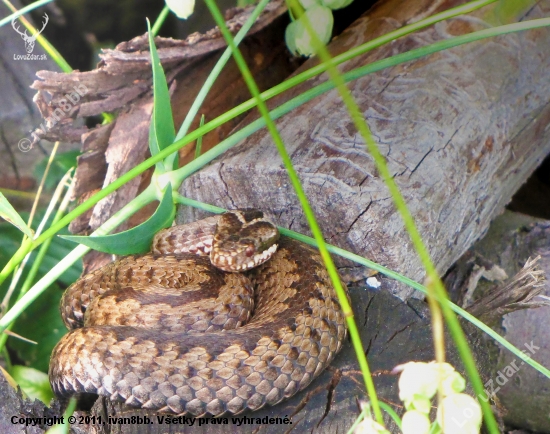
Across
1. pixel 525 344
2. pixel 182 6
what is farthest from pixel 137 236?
pixel 525 344

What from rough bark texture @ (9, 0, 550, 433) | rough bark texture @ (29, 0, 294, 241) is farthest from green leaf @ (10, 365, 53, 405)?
rough bark texture @ (9, 0, 550, 433)

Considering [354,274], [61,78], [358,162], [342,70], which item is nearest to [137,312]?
[354,274]

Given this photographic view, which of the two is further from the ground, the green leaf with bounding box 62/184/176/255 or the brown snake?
the green leaf with bounding box 62/184/176/255

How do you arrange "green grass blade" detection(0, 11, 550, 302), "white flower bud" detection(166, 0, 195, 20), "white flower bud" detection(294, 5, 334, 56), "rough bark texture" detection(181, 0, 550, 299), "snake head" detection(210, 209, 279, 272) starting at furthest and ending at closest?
"snake head" detection(210, 209, 279, 272) < "rough bark texture" detection(181, 0, 550, 299) < "white flower bud" detection(294, 5, 334, 56) < "green grass blade" detection(0, 11, 550, 302) < "white flower bud" detection(166, 0, 195, 20)

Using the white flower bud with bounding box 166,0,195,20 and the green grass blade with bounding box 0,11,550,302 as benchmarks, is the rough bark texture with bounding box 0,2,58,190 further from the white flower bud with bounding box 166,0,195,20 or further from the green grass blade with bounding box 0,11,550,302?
the white flower bud with bounding box 166,0,195,20

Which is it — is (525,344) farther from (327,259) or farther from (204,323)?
(327,259)

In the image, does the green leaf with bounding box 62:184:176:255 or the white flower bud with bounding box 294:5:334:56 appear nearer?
the green leaf with bounding box 62:184:176:255

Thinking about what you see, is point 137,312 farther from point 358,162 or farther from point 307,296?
point 358,162
